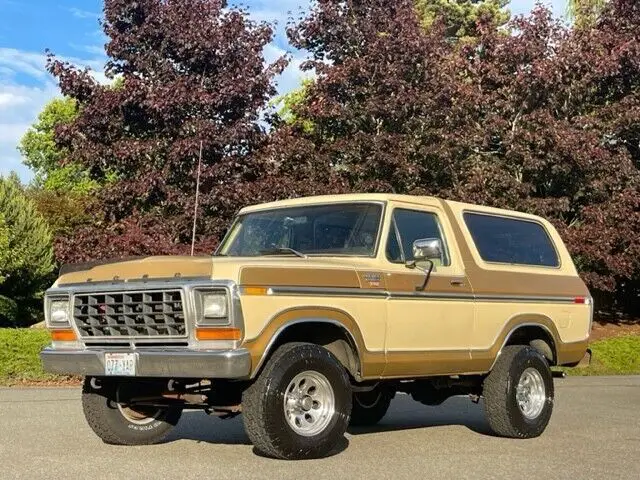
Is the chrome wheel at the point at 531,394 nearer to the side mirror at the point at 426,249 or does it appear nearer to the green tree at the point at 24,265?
Result: the side mirror at the point at 426,249

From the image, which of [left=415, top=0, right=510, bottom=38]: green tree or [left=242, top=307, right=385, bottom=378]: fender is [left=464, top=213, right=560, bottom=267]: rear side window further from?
[left=415, top=0, right=510, bottom=38]: green tree

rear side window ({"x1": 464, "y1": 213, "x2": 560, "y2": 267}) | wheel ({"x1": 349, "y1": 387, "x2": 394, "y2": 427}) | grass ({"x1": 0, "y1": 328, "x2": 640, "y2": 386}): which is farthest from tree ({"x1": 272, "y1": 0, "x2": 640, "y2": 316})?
wheel ({"x1": 349, "y1": 387, "x2": 394, "y2": 427})

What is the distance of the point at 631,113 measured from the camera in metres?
19.8

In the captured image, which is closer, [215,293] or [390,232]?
[215,293]

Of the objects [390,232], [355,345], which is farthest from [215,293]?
[390,232]

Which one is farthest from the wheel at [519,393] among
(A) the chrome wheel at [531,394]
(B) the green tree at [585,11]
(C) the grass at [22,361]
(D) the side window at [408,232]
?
(B) the green tree at [585,11]

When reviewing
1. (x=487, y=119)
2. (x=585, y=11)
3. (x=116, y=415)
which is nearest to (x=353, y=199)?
(x=116, y=415)

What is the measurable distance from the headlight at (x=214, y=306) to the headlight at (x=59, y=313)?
147 cm

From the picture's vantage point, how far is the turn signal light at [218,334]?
6.18m

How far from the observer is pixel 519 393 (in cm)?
841

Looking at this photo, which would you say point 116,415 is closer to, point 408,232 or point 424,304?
point 424,304

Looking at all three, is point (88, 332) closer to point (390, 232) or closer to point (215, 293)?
point (215, 293)

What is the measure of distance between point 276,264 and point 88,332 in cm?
164

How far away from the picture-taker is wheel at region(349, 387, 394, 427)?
9.07m
